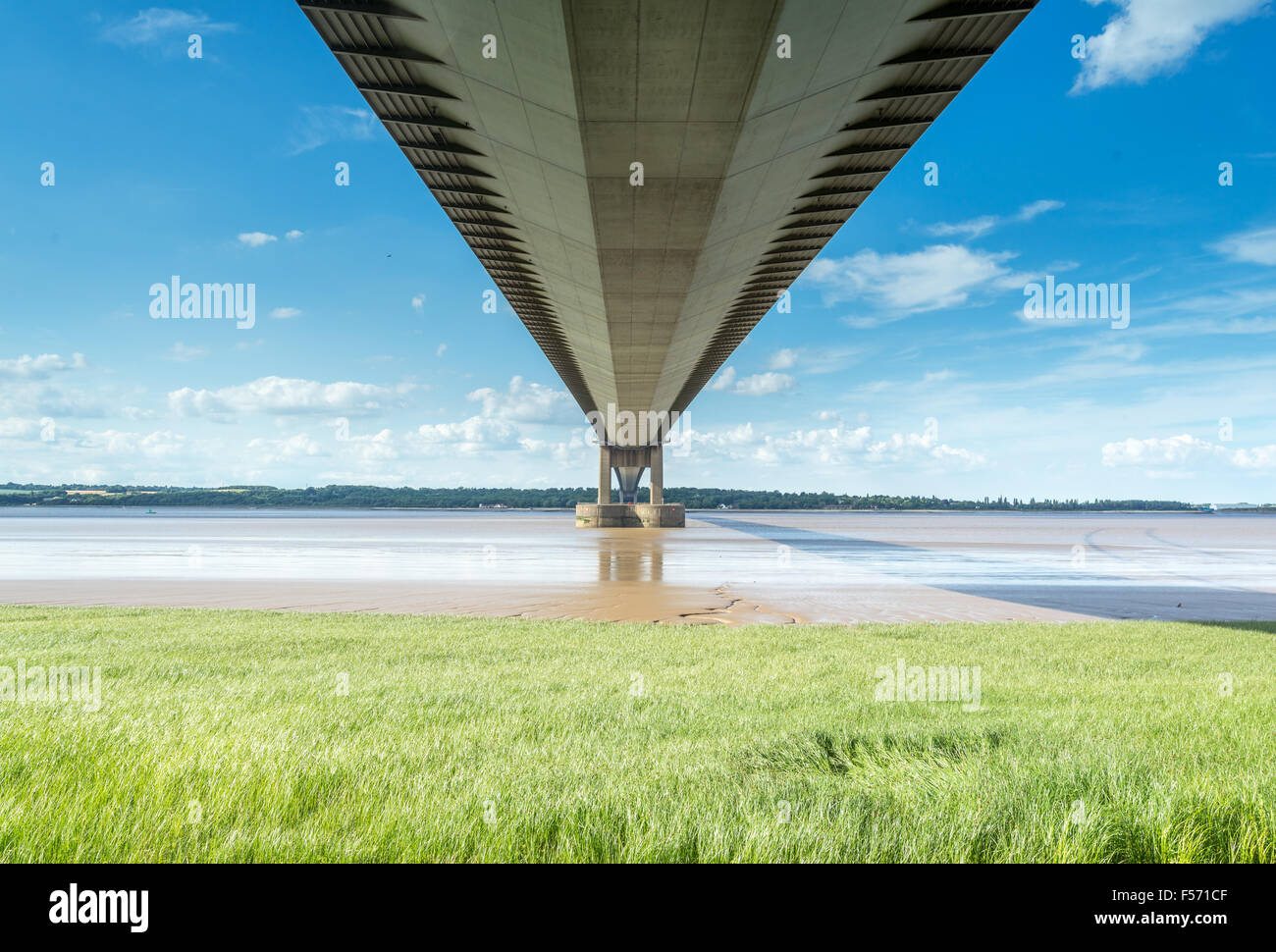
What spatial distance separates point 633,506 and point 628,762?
230ft

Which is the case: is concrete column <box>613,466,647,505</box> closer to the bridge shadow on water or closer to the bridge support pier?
the bridge support pier

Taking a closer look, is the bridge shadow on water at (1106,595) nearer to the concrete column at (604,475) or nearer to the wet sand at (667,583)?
the wet sand at (667,583)

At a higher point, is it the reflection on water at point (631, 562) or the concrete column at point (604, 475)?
the concrete column at point (604, 475)

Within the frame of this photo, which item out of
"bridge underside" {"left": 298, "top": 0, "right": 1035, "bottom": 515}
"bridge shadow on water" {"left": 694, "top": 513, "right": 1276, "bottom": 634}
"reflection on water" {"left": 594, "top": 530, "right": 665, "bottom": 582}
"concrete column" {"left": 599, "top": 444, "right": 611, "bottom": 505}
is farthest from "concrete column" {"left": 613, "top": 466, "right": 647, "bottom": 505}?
"bridge underside" {"left": 298, "top": 0, "right": 1035, "bottom": 515}

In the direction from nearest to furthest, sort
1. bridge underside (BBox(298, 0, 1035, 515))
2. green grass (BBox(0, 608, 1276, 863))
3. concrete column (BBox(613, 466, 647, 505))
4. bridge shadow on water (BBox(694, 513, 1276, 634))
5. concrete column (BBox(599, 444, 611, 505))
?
green grass (BBox(0, 608, 1276, 863)) → bridge underside (BBox(298, 0, 1035, 515)) → bridge shadow on water (BBox(694, 513, 1276, 634)) → concrete column (BBox(599, 444, 611, 505)) → concrete column (BBox(613, 466, 647, 505))

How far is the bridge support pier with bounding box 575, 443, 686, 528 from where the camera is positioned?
7356 centimetres

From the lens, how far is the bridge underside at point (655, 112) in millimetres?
11570

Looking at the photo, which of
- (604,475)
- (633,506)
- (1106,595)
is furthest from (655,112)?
(604,475)

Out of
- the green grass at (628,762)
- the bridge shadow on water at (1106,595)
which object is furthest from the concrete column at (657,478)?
the green grass at (628,762)

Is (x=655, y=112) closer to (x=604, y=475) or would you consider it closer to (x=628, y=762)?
(x=628, y=762)

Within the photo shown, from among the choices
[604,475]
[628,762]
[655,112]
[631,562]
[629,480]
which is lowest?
[631,562]

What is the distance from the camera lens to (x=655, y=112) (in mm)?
13844

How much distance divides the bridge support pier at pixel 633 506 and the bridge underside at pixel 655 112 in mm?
48985

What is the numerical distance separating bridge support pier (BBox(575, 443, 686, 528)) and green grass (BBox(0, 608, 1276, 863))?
64283 millimetres
